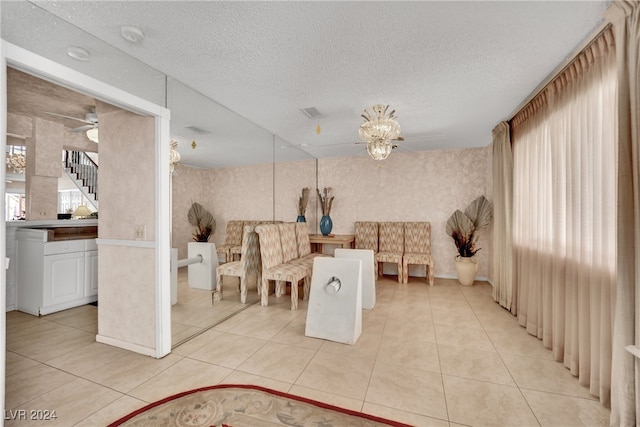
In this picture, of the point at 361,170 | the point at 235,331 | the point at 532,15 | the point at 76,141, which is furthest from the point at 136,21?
the point at 361,170

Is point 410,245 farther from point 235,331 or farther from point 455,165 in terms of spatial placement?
point 235,331

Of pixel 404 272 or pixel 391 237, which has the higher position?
pixel 391 237

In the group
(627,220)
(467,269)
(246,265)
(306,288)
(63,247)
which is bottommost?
(306,288)

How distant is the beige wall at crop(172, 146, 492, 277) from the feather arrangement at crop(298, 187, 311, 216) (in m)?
0.13

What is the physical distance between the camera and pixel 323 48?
1.95 m

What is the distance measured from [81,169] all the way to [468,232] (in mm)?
6173

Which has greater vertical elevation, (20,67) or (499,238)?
(20,67)

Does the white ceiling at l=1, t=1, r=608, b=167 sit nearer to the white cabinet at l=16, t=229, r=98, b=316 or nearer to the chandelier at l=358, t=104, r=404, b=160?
the chandelier at l=358, t=104, r=404, b=160

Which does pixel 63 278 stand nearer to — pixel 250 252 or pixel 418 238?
pixel 250 252

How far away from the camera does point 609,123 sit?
169 cm

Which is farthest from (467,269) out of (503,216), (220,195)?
→ (220,195)

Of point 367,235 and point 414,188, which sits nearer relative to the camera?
point 414,188

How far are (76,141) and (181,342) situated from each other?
248 centimetres

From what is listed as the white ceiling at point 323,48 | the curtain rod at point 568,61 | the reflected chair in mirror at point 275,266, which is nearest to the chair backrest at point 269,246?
the reflected chair in mirror at point 275,266
